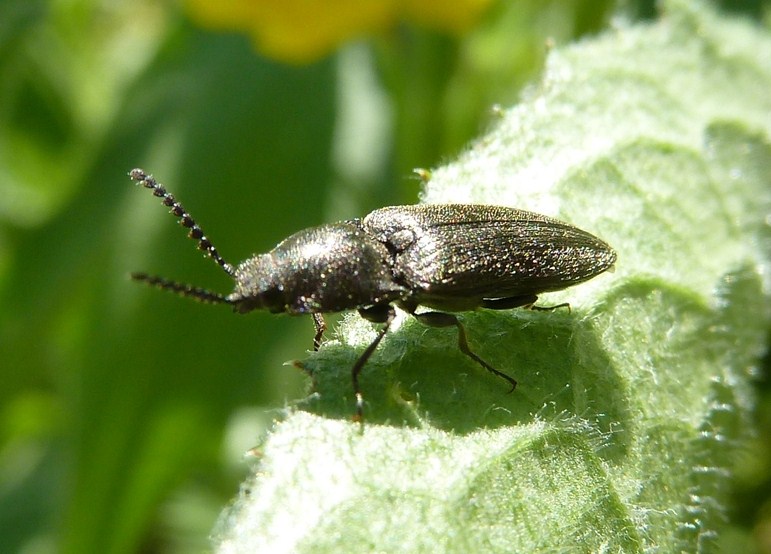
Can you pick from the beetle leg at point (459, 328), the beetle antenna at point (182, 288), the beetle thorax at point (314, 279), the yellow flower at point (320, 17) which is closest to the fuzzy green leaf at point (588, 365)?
the beetle leg at point (459, 328)

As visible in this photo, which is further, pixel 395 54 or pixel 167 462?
pixel 395 54

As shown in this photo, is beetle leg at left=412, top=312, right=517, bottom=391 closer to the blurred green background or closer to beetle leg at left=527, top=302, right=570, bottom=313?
beetle leg at left=527, top=302, right=570, bottom=313

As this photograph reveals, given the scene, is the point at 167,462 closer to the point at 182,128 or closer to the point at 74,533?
the point at 74,533

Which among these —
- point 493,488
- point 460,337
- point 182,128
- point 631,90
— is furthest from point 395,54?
point 493,488

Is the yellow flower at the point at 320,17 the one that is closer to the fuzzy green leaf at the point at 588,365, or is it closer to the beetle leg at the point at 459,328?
the fuzzy green leaf at the point at 588,365

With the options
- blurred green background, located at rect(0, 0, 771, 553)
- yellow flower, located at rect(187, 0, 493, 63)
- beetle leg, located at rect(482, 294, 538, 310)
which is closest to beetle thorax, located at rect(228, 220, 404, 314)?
beetle leg, located at rect(482, 294, 538, 310)

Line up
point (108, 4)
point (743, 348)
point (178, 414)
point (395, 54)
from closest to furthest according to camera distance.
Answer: point (743, 348), point (178, 414), point (395, 54), point (108, 4)
